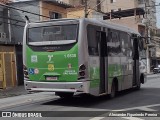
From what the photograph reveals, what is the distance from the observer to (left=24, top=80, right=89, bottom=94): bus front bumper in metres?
14.5

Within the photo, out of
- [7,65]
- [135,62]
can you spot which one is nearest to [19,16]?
[7,65]

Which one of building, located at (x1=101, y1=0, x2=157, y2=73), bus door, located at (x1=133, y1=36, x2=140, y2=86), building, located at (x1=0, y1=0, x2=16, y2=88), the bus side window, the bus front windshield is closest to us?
the bus front windshield

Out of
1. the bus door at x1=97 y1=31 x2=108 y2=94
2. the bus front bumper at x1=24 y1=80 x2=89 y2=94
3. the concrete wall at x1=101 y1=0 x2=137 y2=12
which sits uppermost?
the concrete wall at x1=101 y1=0 x2=137 y2=12

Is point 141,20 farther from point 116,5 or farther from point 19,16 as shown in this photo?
point 19,16

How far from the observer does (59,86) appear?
14.9 meters

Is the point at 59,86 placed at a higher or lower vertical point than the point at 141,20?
lower

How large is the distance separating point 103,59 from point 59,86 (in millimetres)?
2594

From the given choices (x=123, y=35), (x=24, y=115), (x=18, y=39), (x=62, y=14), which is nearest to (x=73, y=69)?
(x=24, y=115)

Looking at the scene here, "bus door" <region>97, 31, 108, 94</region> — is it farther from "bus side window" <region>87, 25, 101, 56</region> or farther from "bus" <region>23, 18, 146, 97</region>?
"bus side window" <region>87, 25, 101, 56</region>

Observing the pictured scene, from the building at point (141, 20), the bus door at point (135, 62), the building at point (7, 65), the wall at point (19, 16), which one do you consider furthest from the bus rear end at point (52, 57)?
the building at point (141, 20)

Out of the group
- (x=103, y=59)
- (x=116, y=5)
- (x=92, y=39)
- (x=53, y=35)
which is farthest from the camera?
(x=116, y=5)

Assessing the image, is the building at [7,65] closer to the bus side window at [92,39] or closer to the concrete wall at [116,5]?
the bus side window at [92,39]

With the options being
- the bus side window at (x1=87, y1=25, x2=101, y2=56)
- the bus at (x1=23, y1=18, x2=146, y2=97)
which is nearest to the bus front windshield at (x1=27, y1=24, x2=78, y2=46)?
the bus at (x1=23, y1=18, x2=146, y2=97)

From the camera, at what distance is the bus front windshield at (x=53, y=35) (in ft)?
48.9
